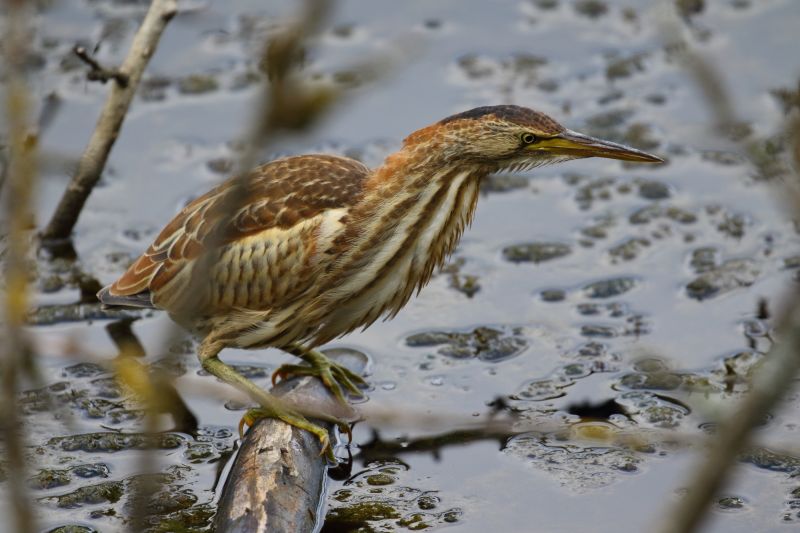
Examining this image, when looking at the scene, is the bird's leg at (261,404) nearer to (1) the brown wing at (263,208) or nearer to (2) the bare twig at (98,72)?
(1) the brown wing at (263,208)

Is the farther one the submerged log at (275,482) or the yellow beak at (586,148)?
the yellow beak at (586,148)

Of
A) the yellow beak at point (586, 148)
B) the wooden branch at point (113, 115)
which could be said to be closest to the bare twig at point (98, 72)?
the wooden branch at point (113, 115)

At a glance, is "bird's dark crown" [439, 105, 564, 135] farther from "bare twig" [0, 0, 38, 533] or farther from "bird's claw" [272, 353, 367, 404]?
"bare twig" [0, 0, 38, 533]

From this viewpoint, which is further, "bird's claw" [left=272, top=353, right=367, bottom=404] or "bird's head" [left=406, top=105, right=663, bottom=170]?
"bird's claw" [left=272, top=353, right=367, bottom=404]

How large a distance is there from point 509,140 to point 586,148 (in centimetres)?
29

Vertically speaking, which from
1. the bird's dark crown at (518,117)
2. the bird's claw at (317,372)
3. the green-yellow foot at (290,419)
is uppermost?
the bird's dark crown at (518,117)

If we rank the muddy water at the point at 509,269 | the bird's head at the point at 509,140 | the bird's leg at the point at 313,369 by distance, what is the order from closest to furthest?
the bird's head at the point at 509,140 → the muddy water at the point at 509,269 → the bird's leg at the point at 313,369

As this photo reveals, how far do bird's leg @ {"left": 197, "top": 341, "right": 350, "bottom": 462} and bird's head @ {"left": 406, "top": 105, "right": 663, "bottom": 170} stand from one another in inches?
44.3

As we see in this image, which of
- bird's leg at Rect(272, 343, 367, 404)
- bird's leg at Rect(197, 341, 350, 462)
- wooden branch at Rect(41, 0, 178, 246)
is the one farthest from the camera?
wooden branch at Rect(41, 0, 178, 246)

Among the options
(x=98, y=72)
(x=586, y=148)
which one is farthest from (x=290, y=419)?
(x=98, y=72)

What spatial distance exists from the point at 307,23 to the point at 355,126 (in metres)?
6.49

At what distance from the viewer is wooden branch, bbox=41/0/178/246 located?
243 inches

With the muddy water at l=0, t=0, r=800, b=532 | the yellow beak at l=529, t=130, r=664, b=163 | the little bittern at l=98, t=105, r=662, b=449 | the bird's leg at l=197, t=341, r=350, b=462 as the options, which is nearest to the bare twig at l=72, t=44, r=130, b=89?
the muddy water at l=0, t=0, r=800, b=532

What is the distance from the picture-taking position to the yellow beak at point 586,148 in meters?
4.65
